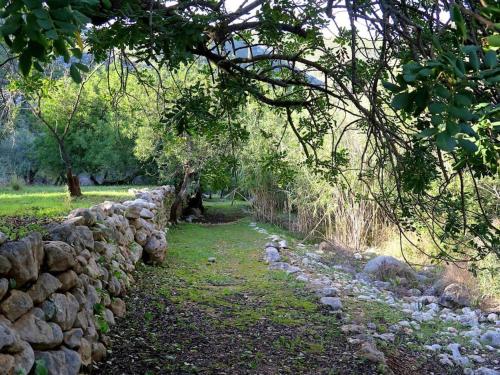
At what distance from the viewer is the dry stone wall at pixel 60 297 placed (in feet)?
9.86

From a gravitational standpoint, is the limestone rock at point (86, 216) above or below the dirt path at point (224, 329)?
above

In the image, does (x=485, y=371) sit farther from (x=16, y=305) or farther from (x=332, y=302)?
(x=16, y=305)

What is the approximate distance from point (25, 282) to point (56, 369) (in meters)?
0.61

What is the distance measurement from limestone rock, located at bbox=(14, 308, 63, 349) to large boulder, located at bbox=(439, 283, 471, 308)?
6.95 m

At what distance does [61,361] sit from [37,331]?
254 millimetres

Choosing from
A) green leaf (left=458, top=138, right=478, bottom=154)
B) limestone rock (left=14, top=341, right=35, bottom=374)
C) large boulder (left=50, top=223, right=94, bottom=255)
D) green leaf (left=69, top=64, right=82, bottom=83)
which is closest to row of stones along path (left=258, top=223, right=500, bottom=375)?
large boulder (left=50, top=223, right=94, bottom=255)

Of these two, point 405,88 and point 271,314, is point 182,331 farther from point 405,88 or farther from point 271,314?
point 405,88

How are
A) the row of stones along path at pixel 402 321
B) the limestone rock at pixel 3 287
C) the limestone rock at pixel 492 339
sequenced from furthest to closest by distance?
the limestone rock at pixel 492 339
the row of stones along path at pixel 402 321
the limestone rock at pixel 3 287

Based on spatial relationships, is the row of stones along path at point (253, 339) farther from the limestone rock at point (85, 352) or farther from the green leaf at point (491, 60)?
the green leaf at point (491, 60)

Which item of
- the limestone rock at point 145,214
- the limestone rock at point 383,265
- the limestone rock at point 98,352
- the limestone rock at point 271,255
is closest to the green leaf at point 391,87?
the limestone rock at point 98,352

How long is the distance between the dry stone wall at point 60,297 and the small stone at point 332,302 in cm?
261

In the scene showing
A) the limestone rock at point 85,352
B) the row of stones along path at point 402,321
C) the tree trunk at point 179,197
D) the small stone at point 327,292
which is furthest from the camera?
the tree trunk at point 179,197

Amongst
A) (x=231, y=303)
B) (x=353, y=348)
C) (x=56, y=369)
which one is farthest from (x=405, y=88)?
(x=231, y=303)

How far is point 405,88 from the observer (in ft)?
3.86
